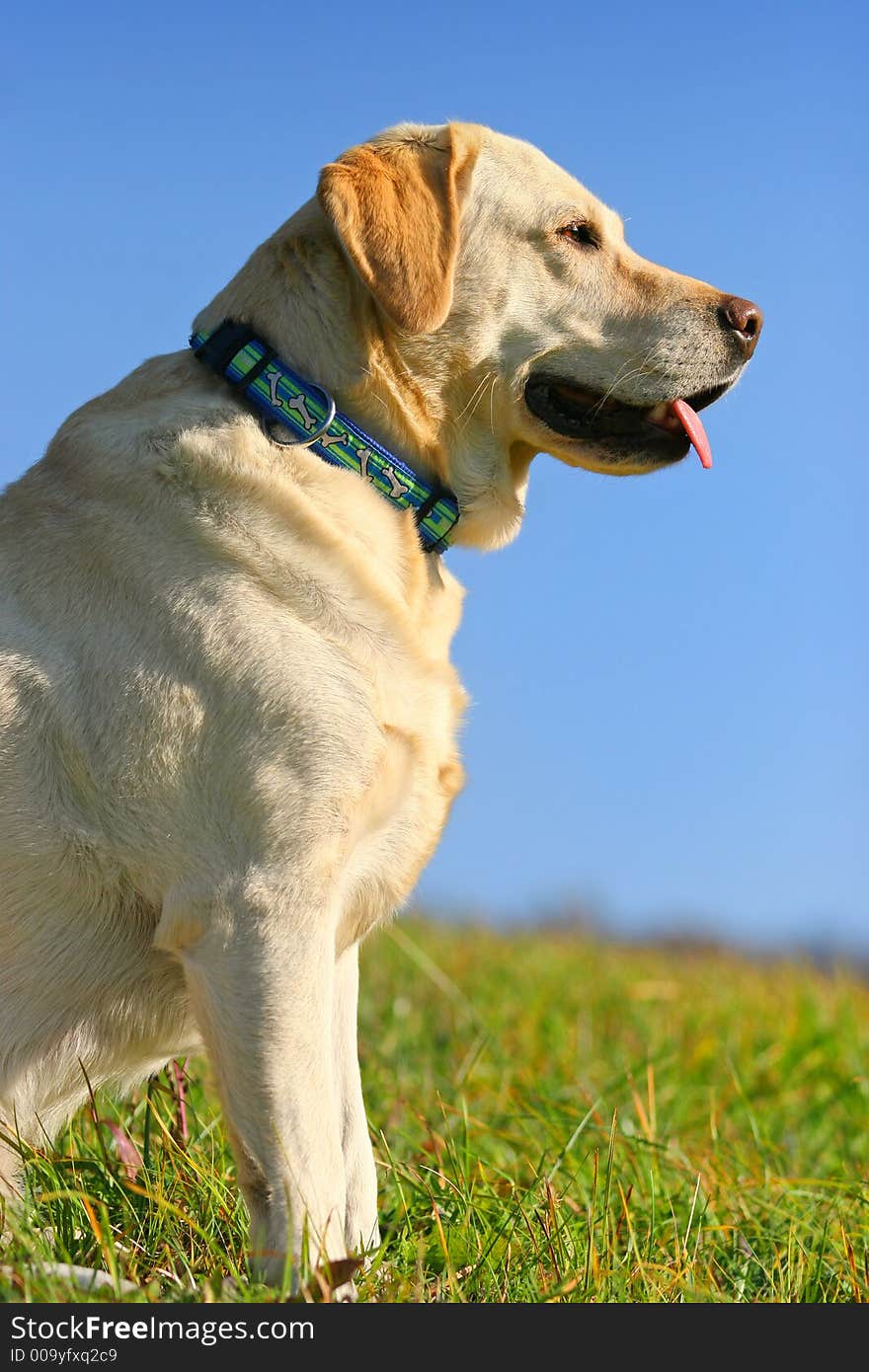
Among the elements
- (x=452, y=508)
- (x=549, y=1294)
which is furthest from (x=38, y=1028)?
(x=452, y=508)

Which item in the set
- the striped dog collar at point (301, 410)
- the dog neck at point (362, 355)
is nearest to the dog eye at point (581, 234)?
the dog neck at point (362, 355)

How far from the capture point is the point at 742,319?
360 cm

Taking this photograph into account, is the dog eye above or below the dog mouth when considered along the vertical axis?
above

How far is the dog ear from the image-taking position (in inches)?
A: 120

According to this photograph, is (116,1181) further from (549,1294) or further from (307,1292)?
(549,1294)

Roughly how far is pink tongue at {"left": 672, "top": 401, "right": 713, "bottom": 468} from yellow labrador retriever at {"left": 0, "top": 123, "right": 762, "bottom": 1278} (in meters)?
0.19

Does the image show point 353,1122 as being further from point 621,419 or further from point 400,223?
point 400,223

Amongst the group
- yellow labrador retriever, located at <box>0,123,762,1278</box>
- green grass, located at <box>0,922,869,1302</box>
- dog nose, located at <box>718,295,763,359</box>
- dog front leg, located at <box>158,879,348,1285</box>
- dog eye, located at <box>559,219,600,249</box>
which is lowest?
green grass, located at <box>0,922,869,1302</box>

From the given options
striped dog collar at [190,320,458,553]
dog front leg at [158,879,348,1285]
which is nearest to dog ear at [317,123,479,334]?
striped dog collar at [190,320,458,553]

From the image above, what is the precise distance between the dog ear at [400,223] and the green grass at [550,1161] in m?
1.80

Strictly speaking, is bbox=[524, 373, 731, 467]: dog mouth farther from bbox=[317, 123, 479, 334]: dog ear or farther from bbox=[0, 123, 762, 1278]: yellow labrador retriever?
bbox=[317, 123, 479, 334]: dog ear

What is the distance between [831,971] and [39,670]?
6.04 meters

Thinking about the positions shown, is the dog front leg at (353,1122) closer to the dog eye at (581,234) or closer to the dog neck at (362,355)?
the dog neck at (362,355)

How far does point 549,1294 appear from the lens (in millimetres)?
2625
